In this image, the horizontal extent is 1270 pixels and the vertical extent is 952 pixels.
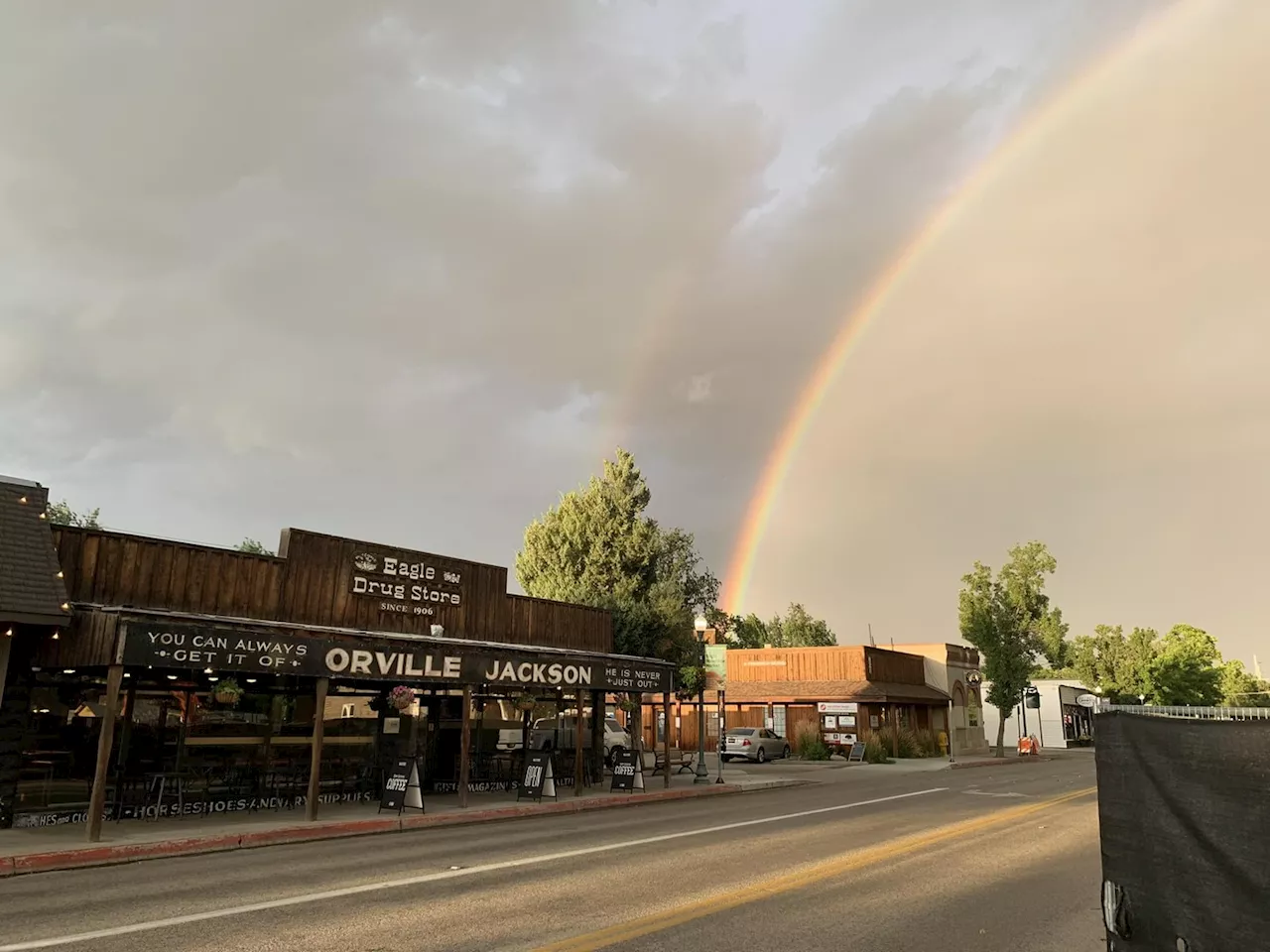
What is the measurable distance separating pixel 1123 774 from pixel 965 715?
51425 millimetres

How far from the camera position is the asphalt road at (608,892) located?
7.29 metres

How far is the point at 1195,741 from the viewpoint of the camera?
14.3ft

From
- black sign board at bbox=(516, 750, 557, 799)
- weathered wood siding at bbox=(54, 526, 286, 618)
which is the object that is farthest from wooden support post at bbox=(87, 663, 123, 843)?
black sign board at bbox=(516, 750, 557, 799)

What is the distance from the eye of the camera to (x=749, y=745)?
36.9m

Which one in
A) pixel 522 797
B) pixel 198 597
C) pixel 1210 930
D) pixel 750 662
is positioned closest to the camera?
pixel 1210 930

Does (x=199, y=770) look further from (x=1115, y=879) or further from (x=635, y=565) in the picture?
(x=635, y=565)

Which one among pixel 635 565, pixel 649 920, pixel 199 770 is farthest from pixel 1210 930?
pixel 635 565

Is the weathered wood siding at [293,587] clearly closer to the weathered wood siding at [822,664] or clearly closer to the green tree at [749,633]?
the weathered wood siding at [822,664]

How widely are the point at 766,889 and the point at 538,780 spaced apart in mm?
11228

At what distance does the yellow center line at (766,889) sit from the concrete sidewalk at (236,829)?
7731 mm

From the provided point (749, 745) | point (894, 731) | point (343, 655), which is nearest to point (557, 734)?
point (749, 745)

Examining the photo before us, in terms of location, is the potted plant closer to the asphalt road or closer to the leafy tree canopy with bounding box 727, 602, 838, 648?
the asphalt road

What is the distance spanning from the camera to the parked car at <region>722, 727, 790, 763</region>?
121 feet

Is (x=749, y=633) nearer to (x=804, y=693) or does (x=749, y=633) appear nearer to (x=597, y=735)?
(x=804, y=693)
